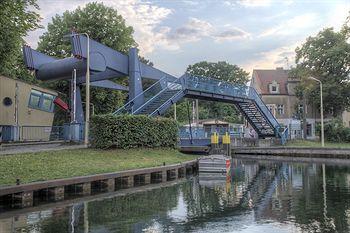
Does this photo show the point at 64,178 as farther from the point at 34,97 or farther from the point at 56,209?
the point at 34,97

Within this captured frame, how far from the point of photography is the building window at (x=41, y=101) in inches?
1419

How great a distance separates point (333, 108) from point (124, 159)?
142 ft

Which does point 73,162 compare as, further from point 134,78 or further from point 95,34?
point 95,34

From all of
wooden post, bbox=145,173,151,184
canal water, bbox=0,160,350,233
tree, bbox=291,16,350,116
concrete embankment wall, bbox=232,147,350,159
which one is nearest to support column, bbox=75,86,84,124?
wooden post, bbox=145,173,151,184

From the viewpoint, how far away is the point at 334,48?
2293 inches

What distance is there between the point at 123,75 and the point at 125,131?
21.7 feet

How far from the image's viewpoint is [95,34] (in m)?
49.5

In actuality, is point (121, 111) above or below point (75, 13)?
below

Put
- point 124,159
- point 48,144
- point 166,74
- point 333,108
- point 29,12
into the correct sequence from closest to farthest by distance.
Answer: point 29,12 < point 124,159 < point 48,144 < point 166,74 < point 333,108

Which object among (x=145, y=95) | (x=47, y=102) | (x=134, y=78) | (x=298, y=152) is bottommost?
(x=298, y=152)

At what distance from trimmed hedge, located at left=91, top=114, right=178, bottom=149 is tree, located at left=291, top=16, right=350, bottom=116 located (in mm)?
32317

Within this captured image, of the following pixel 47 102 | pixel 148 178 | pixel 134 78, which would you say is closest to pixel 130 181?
pixel 148 178

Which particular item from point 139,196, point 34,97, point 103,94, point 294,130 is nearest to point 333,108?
point 294,130

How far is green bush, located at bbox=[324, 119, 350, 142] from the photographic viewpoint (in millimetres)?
56719
